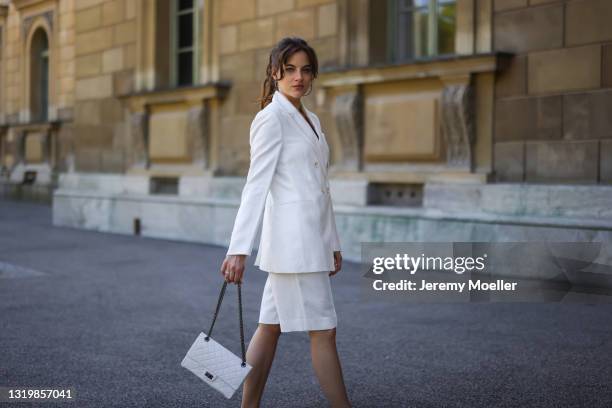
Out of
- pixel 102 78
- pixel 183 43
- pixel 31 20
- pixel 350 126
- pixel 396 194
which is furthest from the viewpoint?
pixel 31 20

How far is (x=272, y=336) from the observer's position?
11.6ft

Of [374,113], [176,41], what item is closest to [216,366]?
[374,113]

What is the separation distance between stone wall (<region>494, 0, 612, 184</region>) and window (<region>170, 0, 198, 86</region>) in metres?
6.18

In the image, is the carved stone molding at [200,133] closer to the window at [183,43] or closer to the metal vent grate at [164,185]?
the metal vent grate at [164,185]

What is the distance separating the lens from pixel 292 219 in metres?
3.35

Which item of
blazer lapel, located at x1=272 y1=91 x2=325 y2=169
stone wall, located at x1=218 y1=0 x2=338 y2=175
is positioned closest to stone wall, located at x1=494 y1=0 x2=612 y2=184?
stone wall, located at x1=218 y1=0 x2=338 y2=175

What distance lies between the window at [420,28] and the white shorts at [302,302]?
6.24m

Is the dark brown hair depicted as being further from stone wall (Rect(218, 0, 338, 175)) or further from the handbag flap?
stone wall (Rect(218, 0, 338, 175))

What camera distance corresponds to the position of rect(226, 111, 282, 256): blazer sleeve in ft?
10.9

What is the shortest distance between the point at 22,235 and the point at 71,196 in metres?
1.83

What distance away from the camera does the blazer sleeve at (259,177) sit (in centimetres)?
332

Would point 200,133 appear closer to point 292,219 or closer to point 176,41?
point 176,41

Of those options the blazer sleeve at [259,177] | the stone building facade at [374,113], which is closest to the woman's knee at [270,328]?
the blazer sleeve at [259,177]

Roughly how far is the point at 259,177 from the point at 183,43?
10.5 metres
